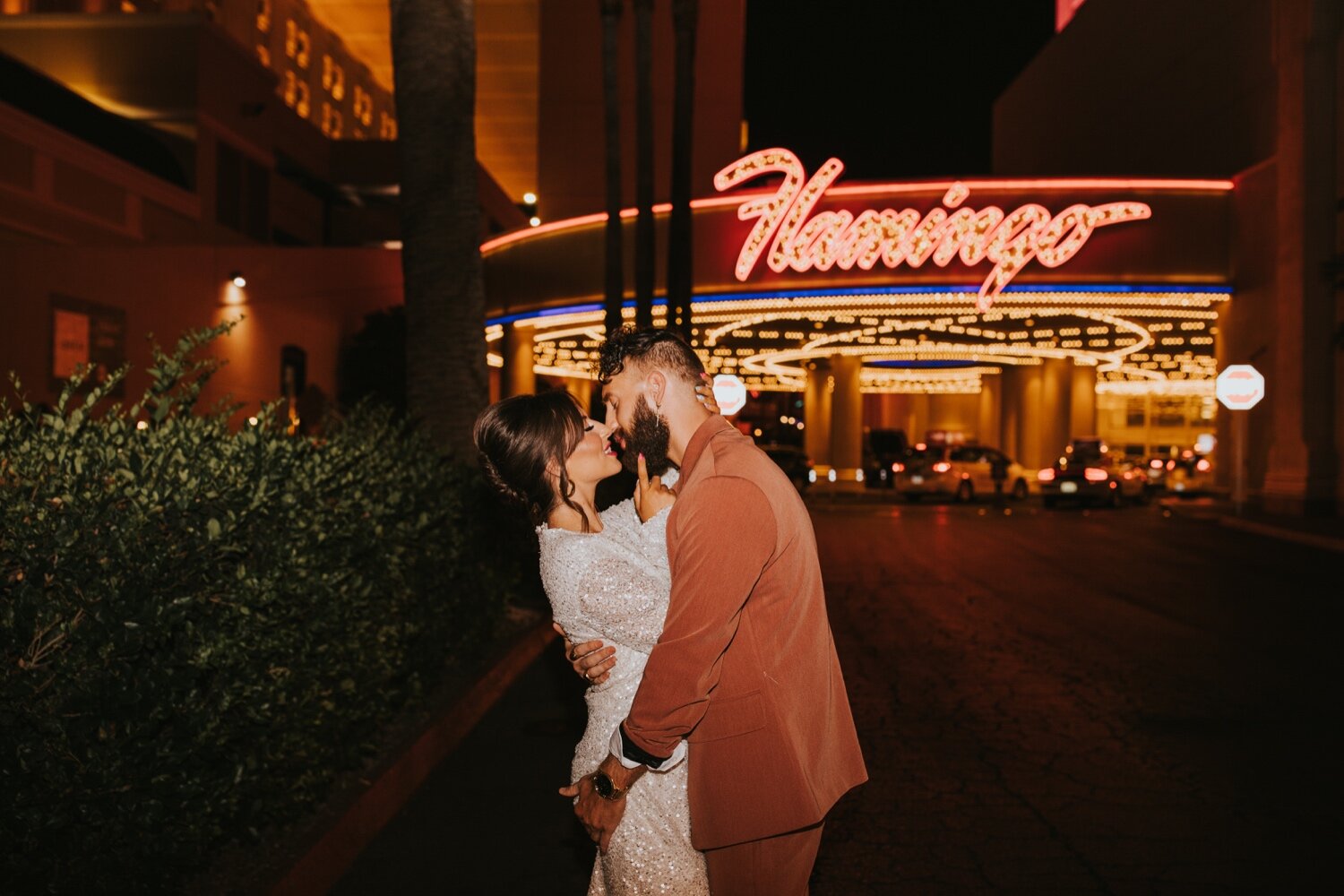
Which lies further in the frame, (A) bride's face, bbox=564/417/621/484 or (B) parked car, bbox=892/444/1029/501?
(B) parked car, bbox=892/444/1029/501

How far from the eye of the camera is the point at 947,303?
3375 cm

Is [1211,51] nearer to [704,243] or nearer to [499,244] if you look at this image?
[704,243]

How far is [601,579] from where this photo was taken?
292 cm

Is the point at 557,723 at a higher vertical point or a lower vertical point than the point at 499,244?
lower

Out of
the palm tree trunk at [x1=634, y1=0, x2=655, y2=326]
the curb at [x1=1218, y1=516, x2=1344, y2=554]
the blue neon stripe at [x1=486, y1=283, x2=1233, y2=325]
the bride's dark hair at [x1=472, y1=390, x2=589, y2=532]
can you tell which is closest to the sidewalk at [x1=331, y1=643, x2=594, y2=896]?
the bride's dark hair at [x1=472, y1=390, x2=589, y2=532]

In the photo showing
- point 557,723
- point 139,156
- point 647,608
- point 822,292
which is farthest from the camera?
point 139,156

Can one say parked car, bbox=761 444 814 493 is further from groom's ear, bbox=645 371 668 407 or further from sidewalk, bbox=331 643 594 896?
groom's ear, bbox=645 371 668 407

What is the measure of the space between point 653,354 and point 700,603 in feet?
2.17

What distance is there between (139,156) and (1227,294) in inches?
1210

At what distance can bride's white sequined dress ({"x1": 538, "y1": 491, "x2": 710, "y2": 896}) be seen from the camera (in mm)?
2912

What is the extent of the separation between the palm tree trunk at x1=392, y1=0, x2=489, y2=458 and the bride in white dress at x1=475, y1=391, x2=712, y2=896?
841 centimetres

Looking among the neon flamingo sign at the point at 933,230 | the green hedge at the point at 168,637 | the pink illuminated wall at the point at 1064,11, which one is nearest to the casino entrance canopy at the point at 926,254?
the neon flamingo sign at the point at 933,230

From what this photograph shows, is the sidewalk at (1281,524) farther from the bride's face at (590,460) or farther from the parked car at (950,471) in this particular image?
the bride's face at (590,460)

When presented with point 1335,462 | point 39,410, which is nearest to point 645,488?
point 39,410
